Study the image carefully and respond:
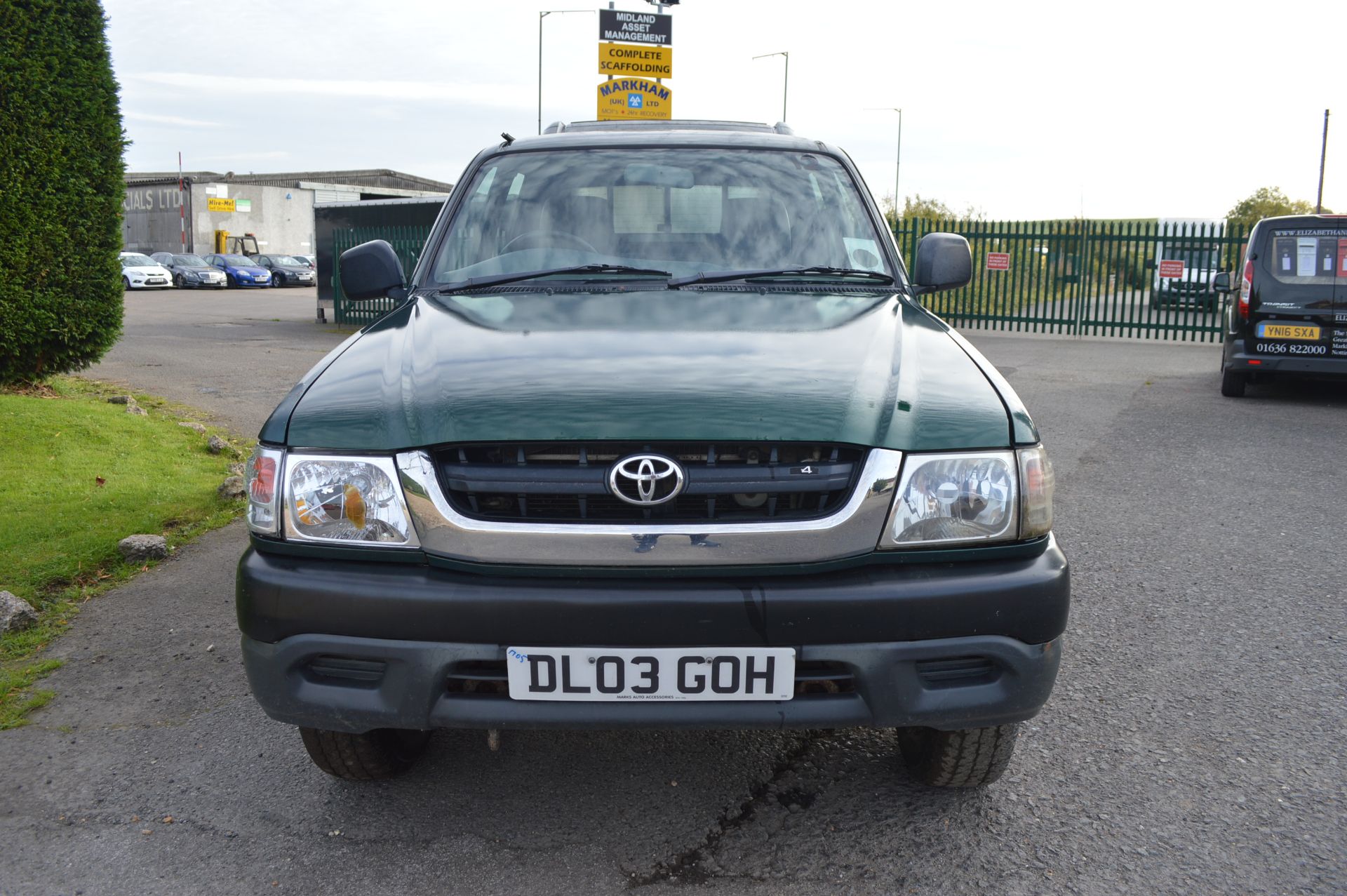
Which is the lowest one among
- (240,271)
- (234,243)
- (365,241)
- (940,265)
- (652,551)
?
(652,551)

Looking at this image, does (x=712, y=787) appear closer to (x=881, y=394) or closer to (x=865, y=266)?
(x=881, y=394)

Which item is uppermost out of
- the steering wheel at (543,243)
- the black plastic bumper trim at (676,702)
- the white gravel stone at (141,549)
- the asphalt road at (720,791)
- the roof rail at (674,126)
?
the roof rail at (674,126)

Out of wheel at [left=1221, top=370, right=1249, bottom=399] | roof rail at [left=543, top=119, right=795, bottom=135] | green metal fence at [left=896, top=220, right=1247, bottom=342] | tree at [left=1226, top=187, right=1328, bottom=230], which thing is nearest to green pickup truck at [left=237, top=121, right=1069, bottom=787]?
roof rail at [left=543, top=119, right=795, bottom=135]

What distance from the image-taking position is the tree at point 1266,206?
49.5 meters

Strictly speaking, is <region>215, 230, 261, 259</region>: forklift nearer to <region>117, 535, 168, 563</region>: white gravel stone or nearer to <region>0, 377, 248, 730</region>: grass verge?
<region>0, 377, 248, 730</region>: grass verge

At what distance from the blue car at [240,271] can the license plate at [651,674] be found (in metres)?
42.4

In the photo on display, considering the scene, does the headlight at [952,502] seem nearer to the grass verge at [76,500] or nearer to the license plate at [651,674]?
the license plate at [651,674]

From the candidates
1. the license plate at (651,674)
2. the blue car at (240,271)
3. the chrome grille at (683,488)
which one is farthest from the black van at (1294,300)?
the blue car at (240,271)

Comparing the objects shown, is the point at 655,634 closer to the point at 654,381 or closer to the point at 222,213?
the point at 654,381

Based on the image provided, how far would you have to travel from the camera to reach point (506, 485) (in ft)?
7.62

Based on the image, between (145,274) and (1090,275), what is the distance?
31780 mm

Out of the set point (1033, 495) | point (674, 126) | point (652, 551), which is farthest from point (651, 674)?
point (674, 126)

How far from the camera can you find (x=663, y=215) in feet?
12.1

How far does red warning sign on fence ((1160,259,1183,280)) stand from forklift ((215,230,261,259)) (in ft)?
156
